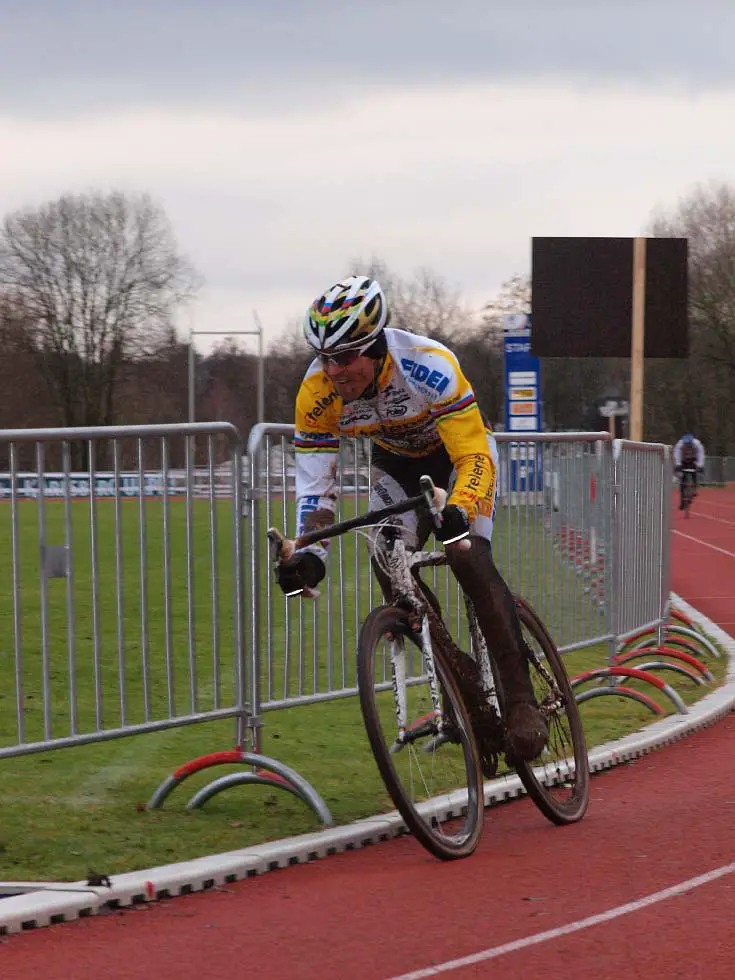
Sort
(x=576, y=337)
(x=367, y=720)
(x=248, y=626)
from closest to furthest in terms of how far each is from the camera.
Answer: (x=367, y=720) < (x=248, y=626) < (x=576, y=337)

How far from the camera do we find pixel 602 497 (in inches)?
425

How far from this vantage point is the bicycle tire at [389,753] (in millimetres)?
5371

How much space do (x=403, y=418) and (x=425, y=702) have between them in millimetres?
989

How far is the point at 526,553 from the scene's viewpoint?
31.7 ft

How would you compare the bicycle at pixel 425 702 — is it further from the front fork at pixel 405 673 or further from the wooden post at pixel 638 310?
the wooden post at pixel 638 310

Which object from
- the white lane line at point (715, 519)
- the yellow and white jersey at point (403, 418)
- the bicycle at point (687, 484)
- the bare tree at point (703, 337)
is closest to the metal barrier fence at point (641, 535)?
the yellow and white jersey at point (403, 418)

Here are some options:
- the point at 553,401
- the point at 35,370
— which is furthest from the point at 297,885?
the point at 553,401

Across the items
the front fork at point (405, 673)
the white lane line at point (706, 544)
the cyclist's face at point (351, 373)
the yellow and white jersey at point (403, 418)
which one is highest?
the cyclist's face at point (351, 373)

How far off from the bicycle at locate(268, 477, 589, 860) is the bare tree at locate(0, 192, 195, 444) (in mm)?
55364

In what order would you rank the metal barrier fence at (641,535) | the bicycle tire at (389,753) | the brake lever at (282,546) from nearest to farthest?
the bicycle tire at (389,753) → the brake lever at (282,546) → the metal barrier fence at (641,535)

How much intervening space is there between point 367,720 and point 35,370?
5806 cm

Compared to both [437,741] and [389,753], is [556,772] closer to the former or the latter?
[437,741]

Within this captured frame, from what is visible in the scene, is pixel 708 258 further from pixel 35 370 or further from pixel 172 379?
pixel 35 370

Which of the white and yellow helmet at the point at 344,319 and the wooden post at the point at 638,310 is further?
the wooden post at the point at 638,310
